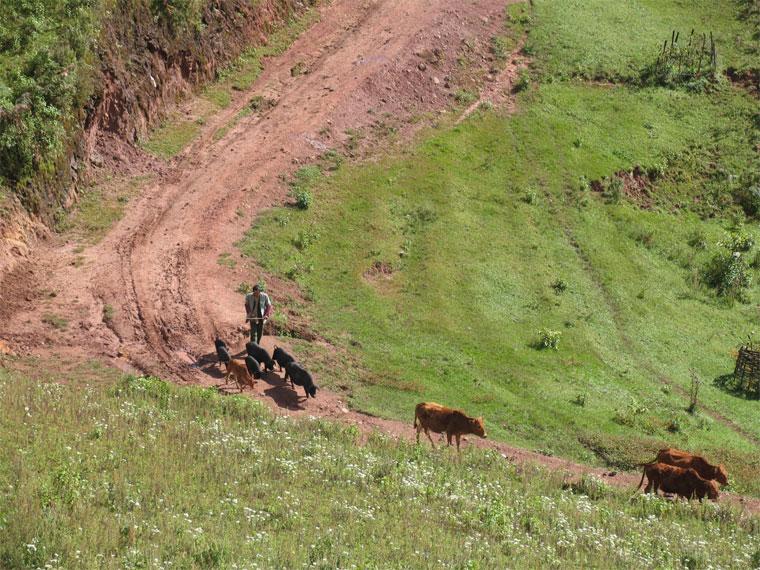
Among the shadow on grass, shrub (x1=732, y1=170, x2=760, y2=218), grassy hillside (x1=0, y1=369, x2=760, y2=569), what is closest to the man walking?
grassy hillside (x1=0, y1=369, x2=760, y2=569)

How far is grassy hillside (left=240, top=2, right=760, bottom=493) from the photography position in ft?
107

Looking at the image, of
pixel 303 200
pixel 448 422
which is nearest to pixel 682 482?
pixel 448 422

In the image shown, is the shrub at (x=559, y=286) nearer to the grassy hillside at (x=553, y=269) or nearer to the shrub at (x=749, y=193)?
the grassy hillside at (x=553, y=269)

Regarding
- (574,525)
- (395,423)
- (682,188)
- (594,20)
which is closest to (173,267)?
(395,423)

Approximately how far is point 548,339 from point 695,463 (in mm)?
10692

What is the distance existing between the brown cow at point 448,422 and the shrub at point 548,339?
383 inches

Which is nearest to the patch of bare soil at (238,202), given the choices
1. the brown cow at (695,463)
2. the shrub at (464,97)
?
the shrub at (464,97)

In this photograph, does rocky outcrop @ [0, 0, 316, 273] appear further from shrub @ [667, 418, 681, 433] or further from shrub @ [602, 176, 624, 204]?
shrub @ [667, 418, 681, 433]

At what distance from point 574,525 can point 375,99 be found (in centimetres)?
3072

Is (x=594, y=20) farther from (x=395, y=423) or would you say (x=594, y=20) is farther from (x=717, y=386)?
(x=395, y=423)

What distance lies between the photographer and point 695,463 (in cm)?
2631

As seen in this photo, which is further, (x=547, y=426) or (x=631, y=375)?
(x=631, y=375)

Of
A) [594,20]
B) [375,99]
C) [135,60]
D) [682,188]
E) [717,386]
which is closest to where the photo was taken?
[717,386]

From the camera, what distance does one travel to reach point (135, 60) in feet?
138
